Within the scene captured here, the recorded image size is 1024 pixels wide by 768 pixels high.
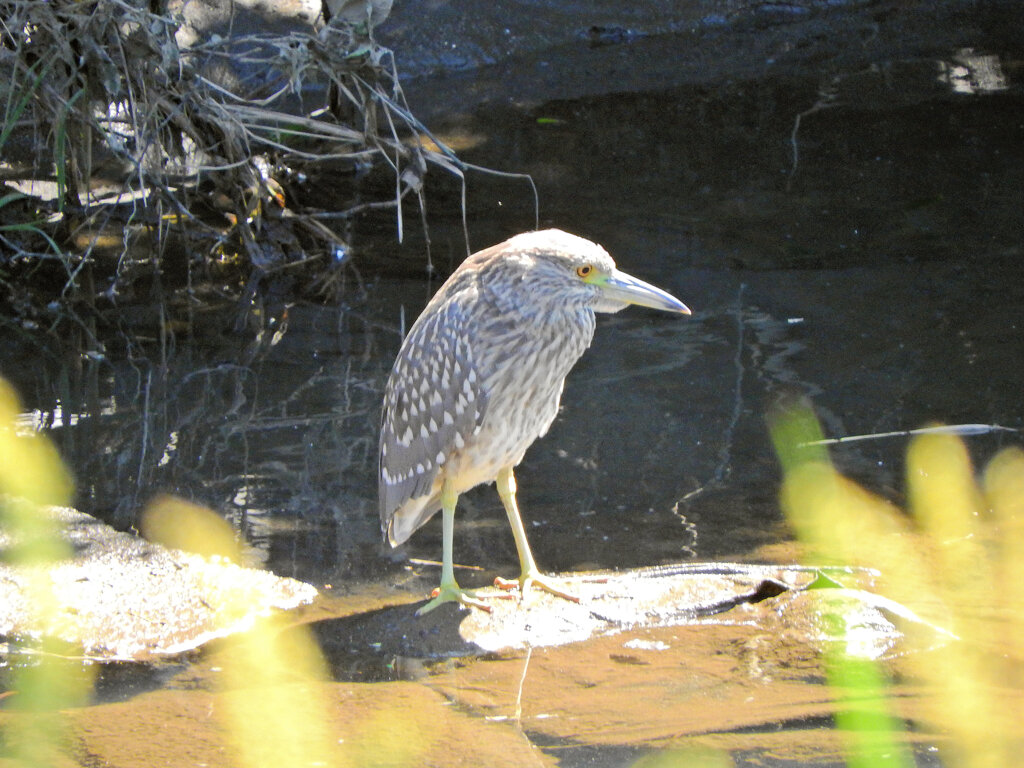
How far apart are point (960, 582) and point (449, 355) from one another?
2.07 meters

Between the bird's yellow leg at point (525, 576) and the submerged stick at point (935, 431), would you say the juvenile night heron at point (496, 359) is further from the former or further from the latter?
the submerged stick at point (935, 431)

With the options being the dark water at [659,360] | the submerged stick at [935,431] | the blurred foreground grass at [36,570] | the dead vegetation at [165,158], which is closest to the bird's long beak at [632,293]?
the dark water at [659,360]

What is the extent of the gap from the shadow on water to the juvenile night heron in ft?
1.65

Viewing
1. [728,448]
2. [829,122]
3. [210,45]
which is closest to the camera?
[728,448]

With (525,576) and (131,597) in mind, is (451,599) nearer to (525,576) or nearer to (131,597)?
(525,576)

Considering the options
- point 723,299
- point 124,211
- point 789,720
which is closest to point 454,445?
point 789,720

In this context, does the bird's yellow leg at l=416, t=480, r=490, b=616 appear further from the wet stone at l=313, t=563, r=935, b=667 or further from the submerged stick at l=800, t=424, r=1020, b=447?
the submerged stick at l=800, t=424, r=1020, b=447

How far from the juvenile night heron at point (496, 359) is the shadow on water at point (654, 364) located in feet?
1.65

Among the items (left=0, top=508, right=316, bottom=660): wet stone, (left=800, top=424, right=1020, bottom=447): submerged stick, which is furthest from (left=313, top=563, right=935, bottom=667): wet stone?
(left=800, top=424, right=1020, bottom=447): submerged stick

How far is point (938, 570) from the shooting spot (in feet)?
14.8

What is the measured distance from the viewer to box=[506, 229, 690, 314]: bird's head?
4133 millimetres

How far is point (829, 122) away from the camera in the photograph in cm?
1052

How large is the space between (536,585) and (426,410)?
769 mm

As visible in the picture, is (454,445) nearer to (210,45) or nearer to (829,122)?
(210,45)
